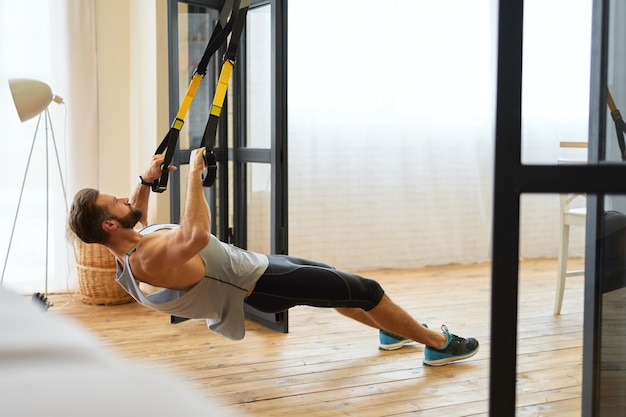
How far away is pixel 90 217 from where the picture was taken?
270cm

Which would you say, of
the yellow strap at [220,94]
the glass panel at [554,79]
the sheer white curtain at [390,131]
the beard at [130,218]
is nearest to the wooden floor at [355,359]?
the glass panel at [554,79]

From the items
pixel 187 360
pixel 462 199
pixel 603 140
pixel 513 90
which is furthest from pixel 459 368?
pixel 462 199

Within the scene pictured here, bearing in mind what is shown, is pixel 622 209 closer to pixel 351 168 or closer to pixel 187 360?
pixel 187 360

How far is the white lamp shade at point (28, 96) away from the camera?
3.86 metres

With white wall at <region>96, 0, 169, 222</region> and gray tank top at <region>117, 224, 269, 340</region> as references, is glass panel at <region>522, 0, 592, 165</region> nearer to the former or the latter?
gray tank top at <region>117, 224, 269, 340</region>

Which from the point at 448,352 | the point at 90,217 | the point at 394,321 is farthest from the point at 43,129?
the point at 448,352

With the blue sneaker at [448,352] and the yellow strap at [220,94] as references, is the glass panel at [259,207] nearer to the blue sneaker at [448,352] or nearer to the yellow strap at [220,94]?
the blue sneaker at [448,352]

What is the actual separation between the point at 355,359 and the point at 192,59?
5.56 feet

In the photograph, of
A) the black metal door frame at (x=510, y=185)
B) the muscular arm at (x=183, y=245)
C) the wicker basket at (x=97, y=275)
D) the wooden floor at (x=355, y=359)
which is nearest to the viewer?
the black metal door frame at (x=510, y=185)

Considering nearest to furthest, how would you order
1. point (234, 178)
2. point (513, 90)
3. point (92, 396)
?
point (92, 396) → point (513, 90) → point (234, 178)

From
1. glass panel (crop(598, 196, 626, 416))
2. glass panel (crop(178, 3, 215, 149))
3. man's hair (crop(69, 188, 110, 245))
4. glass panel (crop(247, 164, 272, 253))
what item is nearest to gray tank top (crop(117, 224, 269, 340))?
man's hair (crop(69, 188, 110, 245))

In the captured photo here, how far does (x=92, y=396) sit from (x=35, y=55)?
4.18 m

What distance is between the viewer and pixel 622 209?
1609mm

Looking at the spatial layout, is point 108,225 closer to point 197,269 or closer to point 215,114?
point 197,269
